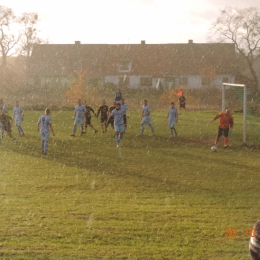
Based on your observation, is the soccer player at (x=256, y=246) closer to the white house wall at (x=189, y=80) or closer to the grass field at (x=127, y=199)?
the grass field at (x=127, y=199)

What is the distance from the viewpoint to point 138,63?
66.6m

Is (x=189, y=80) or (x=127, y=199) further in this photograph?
(x=189, y=80)

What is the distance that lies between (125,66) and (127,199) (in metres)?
55.4

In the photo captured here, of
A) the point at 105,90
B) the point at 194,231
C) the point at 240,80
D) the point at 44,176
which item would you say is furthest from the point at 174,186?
the point at 240,80

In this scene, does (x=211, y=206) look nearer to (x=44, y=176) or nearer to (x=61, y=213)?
(x=61, y=213)

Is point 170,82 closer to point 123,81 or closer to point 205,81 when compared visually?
point 205,81

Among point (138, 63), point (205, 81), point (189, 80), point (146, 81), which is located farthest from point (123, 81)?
point (205, 81)

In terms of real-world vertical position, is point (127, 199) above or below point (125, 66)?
below

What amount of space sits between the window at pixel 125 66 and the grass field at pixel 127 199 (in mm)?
42639

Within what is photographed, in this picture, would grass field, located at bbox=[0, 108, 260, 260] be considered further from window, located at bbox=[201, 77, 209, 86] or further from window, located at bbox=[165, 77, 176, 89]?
window, located at bbox=[165, 77, 176, 89]

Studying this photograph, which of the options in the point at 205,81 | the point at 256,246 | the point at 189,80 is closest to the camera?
the point at 256,246

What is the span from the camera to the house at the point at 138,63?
64.6m

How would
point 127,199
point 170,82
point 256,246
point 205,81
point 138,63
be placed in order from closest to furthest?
point 256,246
point 127,199
point 205,81
point 170,82
point 138,63

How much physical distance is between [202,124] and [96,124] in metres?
6.63
